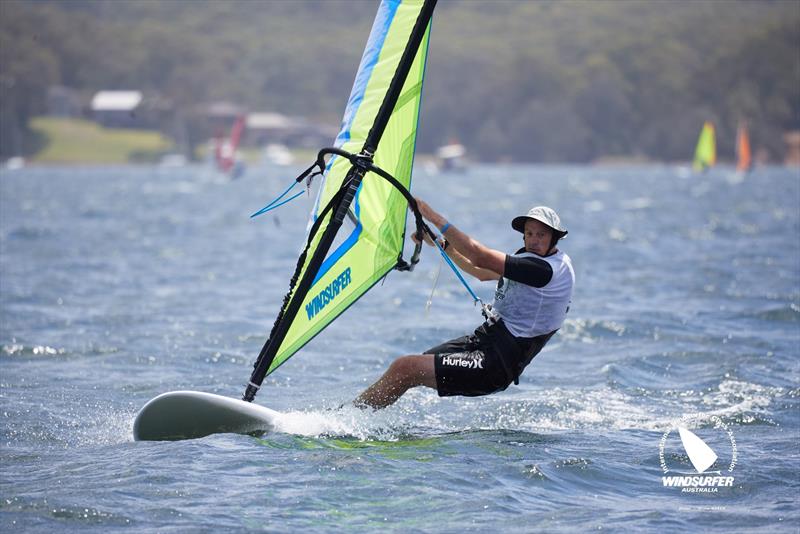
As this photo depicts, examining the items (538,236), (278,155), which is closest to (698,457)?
(538,236)

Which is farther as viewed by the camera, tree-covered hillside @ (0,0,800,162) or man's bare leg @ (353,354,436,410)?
tree-covered hillside @ (0,0,800,162)

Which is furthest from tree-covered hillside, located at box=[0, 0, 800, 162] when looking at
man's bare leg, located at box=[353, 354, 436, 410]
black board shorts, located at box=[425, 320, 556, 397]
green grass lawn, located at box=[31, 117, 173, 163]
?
black board shorts, located at box=[425, 320, 556, 397]

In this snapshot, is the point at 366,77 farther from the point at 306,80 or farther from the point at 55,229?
the point at 306,80

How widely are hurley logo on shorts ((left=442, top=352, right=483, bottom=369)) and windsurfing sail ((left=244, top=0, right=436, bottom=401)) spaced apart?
66 cm

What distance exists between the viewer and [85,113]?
124 m

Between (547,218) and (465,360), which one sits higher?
(547,218)

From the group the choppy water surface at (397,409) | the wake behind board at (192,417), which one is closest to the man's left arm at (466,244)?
the choppy water surface at (397,409)

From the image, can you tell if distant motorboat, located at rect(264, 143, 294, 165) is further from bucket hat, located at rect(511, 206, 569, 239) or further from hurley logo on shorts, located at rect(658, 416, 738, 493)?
bucket hat, located at rect(511, 206, 569, 239)

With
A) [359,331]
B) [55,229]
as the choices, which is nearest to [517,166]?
[55,229]

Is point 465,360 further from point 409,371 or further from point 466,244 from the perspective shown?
point 466,244

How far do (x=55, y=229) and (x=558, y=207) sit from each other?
832 inches

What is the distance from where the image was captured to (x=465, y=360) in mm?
7121

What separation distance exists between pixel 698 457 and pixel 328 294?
2.50 meters

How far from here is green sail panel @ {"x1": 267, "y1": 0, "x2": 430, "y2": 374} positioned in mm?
7004
